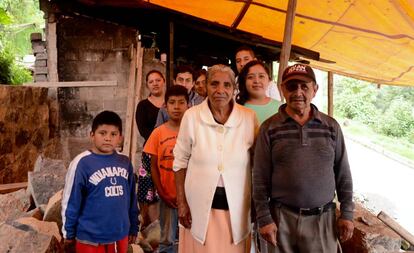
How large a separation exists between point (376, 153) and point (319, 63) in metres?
13.2

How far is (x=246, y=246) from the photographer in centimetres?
231

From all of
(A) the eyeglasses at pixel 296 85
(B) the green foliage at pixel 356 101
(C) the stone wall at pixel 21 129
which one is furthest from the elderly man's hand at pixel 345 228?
(B) the green foliage at pixel 356 101

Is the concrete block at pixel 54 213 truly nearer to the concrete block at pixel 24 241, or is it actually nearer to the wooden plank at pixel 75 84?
the concrete block at pixel 24 241

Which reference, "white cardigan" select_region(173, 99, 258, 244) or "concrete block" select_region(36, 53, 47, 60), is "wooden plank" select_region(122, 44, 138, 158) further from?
"white cardigan" select_region(173, 99, 258, 244)

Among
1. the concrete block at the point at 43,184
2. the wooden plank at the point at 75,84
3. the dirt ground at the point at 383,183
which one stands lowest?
the dirt ground at the point at 383,183

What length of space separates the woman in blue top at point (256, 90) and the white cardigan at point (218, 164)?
399 millimetres

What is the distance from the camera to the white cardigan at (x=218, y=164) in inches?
85.9

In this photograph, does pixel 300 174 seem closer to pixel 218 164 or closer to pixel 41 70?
pixel 218 164

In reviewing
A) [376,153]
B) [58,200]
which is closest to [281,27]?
[58,200]

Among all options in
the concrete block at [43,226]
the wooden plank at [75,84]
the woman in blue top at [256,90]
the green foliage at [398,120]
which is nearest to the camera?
the woman in blue top at [256,90]

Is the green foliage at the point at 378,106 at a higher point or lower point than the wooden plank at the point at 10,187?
higher

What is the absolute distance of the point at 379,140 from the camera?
20594mm

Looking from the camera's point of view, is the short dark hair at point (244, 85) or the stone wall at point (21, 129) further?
the stone wall at point (21, 129)

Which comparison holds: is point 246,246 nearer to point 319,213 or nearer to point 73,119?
point 319,213
